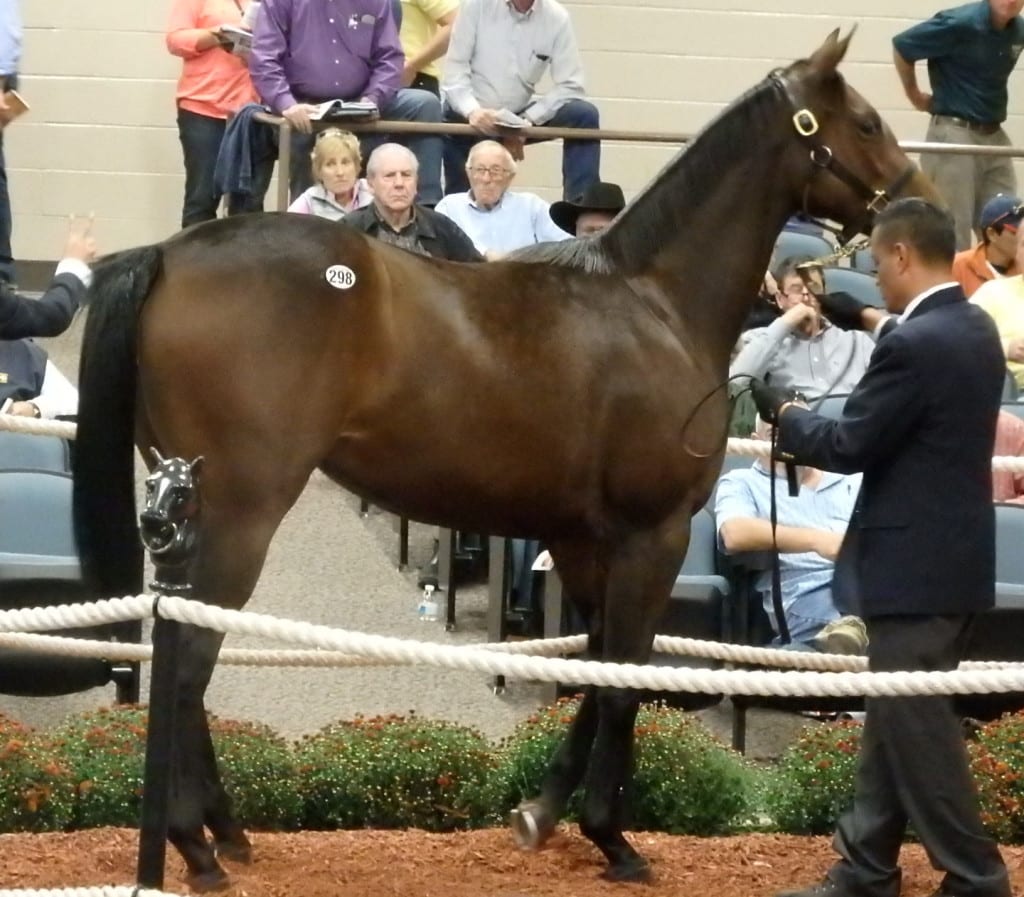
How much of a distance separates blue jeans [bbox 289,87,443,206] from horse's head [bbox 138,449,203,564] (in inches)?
223

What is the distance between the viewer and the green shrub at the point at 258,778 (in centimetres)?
506

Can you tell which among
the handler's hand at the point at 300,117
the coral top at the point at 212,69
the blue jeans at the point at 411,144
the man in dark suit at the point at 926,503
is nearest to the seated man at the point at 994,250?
the blue jeans at the point at 411,144

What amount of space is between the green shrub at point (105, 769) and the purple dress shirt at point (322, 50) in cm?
481

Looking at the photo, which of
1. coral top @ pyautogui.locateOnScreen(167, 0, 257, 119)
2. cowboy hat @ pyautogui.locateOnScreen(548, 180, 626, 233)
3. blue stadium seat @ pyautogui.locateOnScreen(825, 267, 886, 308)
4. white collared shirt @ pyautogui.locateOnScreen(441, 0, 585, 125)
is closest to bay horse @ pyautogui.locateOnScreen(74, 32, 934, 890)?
cowboy hat @ pyautogui.locateOnScreen(548, 180, 626, 233)

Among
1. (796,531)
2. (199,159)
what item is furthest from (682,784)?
(199,159)

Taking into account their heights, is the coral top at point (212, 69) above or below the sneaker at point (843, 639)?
above

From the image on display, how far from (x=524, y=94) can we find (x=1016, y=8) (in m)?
3.01

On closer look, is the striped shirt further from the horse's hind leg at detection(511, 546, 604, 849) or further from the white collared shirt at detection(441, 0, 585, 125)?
the white collared shirt at detection(441, 0, 585, 125)

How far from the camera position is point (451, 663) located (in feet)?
12.6

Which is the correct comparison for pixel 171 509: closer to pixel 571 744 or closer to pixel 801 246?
pixel 571 744

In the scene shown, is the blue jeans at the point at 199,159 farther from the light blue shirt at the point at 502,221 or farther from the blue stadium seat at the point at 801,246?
the blue stadium seat at the point at 801,246

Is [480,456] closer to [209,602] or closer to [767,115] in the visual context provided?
[209,602]

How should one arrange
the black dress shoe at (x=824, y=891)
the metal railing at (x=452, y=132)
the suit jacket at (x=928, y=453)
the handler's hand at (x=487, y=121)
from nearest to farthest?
the suit jacket at (x=928, y=453) < the black dress shoe at (x=824, y=891) < the metal railing at (x=452, y=132) < the handler's hand at (x=487, y=121)

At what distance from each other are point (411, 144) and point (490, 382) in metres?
5.38
